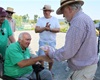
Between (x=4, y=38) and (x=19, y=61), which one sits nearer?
(x=19, y=61)

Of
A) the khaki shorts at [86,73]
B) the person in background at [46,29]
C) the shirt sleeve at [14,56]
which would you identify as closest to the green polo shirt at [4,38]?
the shirt sleeve at [14,56]

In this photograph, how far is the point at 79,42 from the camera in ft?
8.46

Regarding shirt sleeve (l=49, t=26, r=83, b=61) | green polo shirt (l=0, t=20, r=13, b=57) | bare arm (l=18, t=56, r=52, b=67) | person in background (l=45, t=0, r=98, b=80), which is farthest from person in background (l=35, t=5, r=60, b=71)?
shirt sleeve (l=49, t=26, r=83, b=61)

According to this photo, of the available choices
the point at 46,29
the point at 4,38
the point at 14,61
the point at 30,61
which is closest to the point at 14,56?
the point at 14,61

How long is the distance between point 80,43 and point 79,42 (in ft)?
0.09

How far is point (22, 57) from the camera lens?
3383 mm

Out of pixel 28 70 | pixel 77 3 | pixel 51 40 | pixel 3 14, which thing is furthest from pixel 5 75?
pixel 51 40

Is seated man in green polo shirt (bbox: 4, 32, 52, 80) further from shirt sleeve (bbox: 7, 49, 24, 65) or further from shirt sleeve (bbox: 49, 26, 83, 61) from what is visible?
shirt sleeve (bbox: 49, 26, 83, 61)

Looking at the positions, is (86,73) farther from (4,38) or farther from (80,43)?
(4,38)

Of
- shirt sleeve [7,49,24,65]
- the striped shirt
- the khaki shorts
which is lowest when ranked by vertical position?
the khaki shorts

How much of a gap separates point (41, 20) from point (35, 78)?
2472 millimetres

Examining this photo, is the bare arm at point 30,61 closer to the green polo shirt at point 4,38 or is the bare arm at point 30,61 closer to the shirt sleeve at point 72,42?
the shirt sleeve at point 72,42

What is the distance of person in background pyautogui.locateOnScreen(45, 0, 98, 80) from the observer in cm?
256

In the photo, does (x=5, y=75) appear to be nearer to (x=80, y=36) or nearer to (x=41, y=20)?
(x=80, y=36)
